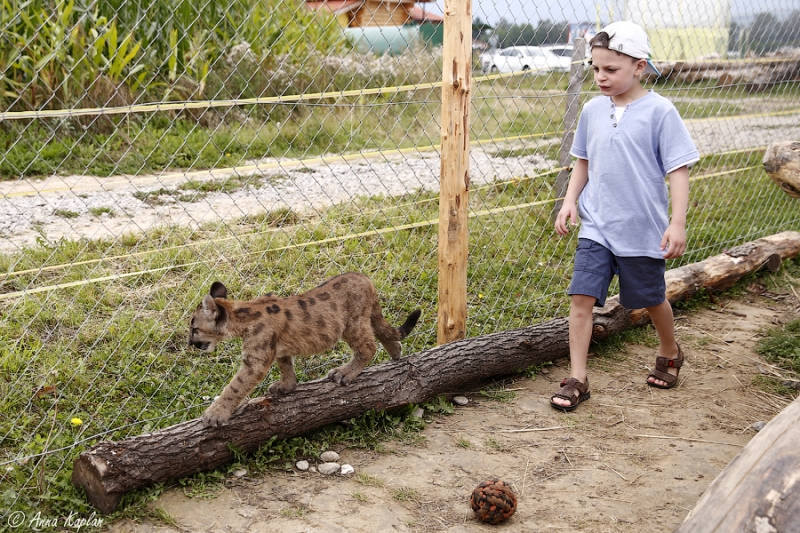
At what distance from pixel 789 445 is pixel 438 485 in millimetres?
1649

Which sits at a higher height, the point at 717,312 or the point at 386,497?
the point at 386,497

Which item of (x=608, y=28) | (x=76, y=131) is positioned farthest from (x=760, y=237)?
(x=76, y=131)

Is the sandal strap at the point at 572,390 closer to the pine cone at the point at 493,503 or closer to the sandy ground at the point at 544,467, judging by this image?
the sandy ground at the point at 544,467

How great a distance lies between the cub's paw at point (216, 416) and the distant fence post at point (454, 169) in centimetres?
164

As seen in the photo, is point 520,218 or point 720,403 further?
point 520,218

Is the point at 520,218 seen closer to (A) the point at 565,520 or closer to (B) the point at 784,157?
(B) the point at 784,157

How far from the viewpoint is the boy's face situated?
4.05 meters

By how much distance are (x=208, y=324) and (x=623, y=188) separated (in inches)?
94.9

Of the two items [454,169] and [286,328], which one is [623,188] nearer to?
Result: [454,169]

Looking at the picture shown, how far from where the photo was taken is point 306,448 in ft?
12.7

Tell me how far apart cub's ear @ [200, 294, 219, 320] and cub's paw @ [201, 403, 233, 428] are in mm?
438

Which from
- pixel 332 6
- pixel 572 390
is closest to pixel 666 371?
pixel 572 390

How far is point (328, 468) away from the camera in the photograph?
373cm

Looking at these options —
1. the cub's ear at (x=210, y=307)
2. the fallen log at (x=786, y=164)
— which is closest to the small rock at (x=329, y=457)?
the cub's ear at (x=210, y=307)
